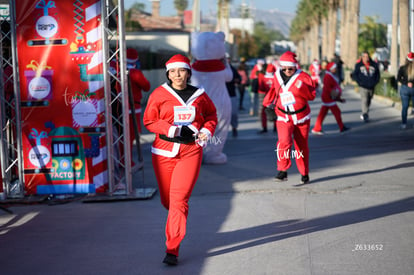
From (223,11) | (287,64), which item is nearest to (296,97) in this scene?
(287,64)

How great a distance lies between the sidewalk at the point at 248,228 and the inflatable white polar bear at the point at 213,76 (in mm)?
593

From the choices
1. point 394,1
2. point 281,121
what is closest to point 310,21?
point 394,1

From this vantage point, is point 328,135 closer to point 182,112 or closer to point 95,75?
point 95,75

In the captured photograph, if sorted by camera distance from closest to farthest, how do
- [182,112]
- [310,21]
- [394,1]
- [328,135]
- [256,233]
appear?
[182,112] < [256,233] < [328,135] < [394,1] < [310,21]

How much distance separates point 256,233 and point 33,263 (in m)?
2.34

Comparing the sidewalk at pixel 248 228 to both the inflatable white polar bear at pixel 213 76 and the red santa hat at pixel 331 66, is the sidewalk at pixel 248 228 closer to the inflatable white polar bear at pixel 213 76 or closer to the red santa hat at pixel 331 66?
the inflatable white polar bear at pixel 213 76

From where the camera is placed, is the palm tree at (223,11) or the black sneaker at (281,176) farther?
the palm tree at (223,11)

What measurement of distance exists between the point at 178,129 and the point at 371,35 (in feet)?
383

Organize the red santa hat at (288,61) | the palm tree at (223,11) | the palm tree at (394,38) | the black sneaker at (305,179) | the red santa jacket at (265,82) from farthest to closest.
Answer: the palm tree at (223,11) < the palm tree at (394,38) < the red santa jacket at (265,82) < the black sneaker at (305,179) < the red santa hat at (288,61)

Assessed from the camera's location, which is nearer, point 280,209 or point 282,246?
point 282,246

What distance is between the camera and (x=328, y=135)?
1589 centimetres

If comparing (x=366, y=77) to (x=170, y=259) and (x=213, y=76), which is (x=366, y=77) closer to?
(x=213, y=76)

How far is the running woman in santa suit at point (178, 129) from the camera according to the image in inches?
246

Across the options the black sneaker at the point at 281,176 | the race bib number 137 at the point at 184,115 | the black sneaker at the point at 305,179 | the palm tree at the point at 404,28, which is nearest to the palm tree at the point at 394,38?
the palm tree at the point at 404,28
